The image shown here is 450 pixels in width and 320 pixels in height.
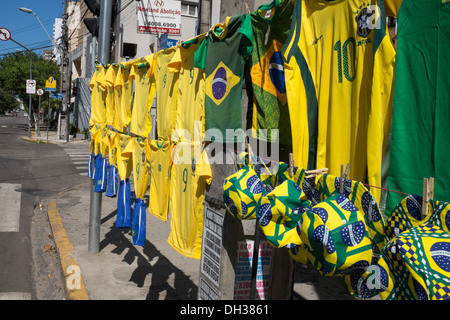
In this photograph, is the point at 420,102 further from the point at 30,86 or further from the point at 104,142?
the point at 30,86

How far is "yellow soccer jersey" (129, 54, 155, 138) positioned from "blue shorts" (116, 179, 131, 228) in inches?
30.5

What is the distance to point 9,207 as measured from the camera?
8.98m

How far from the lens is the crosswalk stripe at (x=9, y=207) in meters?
7.75

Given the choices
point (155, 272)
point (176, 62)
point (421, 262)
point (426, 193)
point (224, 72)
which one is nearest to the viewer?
point (421, 262)

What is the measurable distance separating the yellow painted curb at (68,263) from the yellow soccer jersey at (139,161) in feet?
4.87

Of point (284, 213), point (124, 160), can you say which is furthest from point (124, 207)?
point (284, 213)

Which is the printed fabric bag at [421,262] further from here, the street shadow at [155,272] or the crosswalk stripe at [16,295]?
the crosswalk stripe at [16,295]

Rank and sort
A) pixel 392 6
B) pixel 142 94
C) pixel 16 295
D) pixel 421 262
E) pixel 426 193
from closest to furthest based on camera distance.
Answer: pixel 421 262
pixel 426 193
pixel 392 6
pixel 142 94
pixel 16 295

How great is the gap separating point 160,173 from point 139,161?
632mm

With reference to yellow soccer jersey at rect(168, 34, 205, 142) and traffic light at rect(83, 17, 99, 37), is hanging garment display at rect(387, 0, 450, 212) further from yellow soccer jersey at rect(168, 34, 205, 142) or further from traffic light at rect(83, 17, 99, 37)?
traffic light at rect(83, 17, 99, 37)

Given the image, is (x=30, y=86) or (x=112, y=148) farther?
(x=30, y=86)

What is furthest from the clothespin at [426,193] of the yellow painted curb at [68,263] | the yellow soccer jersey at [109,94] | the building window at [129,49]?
the building window at [129,49]
